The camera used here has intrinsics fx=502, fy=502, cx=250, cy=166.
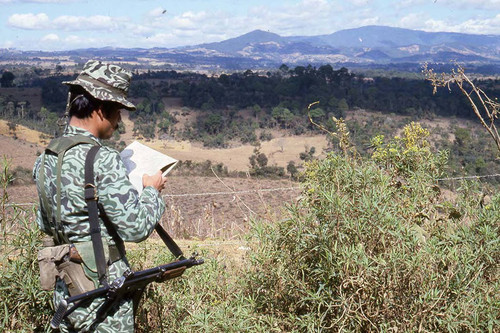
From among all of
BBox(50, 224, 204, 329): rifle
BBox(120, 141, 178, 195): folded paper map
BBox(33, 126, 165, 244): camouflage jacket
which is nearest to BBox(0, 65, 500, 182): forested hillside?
BBox(120, 141, 178, 195): folded paper map

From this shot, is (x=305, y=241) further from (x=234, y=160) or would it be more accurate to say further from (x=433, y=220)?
(x=234, y=160)

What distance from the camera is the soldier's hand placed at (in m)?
1.65

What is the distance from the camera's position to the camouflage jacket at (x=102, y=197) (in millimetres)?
1502

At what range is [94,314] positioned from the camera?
159cm

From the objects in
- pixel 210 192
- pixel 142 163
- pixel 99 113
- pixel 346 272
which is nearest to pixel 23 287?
pixel 142 163

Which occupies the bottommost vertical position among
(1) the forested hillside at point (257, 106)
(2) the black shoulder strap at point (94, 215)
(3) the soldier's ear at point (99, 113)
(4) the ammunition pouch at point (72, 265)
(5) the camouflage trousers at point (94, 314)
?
(1) the forested hillside at point (257, 106)

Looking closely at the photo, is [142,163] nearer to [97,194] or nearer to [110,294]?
[97,194]

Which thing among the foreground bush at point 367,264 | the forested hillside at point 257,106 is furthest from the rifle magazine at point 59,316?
the forested hillside at point 257,106

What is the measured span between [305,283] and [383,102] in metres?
47.5

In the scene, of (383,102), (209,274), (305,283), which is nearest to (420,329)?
(305,283)

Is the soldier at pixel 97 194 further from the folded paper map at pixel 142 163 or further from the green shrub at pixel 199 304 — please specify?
the green shrub at pixel 199 304

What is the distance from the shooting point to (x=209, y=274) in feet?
8.18

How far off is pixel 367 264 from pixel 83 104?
43.8 inches

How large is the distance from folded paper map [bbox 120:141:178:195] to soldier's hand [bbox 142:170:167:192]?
0.03 metres
